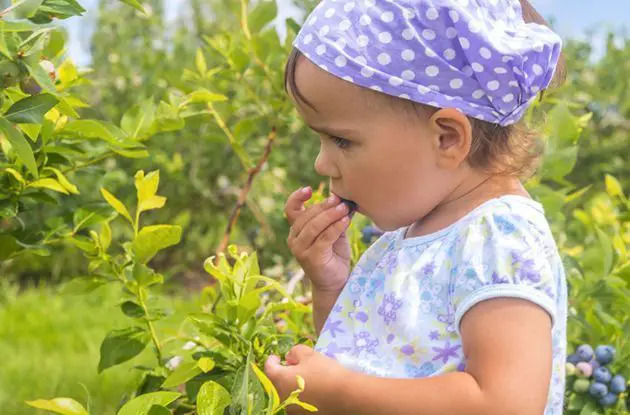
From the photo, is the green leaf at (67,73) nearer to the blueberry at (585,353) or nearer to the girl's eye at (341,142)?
the girl's eye at (341,142)

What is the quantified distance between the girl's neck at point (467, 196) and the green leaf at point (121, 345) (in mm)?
682

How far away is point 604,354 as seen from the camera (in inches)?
98.6

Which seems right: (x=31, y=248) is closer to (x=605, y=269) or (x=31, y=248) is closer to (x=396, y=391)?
(x=396, y=391)

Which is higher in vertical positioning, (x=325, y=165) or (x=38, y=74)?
(x=38, y=74)

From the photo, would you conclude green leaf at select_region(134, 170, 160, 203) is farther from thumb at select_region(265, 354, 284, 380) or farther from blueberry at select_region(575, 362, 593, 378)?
blueberry at select_region(575, 362, 593, 378)

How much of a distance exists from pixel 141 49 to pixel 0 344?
88.5 inches

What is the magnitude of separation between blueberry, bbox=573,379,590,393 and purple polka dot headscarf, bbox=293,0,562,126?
98 centimetres

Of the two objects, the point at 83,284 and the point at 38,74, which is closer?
the point at 38,74

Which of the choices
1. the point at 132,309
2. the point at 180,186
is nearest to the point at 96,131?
the point at 132,309

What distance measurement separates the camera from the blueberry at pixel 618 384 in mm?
2469

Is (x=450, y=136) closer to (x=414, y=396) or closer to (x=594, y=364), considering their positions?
(x=414, y=396)

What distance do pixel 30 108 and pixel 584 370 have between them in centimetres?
144

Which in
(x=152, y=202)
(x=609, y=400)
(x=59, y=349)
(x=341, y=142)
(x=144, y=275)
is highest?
(x=341, y=142)

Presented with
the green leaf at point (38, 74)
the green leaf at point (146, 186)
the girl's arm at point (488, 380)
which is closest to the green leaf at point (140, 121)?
the green leaf at point (146, 186)
